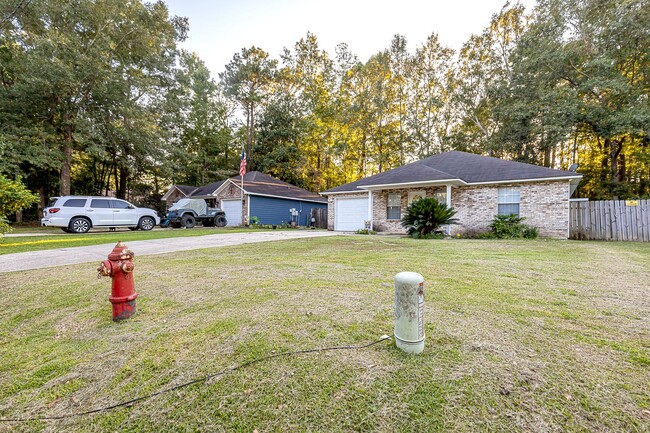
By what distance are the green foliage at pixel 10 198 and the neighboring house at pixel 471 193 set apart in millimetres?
11960

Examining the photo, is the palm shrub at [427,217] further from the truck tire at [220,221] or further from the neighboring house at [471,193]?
the truck tire at [220,221]

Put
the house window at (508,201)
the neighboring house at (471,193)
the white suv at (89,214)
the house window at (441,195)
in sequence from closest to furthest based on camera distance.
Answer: the neighboring house at (471,193) → the house window at (508,201) → the white suv at (89,214) → the house window at (441,195)

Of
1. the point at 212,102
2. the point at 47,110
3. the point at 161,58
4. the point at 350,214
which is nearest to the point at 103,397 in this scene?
the point at 350,214

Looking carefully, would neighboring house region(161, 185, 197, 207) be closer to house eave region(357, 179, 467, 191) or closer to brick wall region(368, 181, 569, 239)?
house eave region(357, 179, 467, 191)

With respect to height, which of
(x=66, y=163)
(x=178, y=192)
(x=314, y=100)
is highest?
(x=314, y=100)

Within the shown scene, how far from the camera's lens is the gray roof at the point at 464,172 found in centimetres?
1175

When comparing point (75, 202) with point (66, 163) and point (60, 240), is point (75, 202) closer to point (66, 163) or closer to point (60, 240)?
point (60, 240)

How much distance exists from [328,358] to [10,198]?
9375mm

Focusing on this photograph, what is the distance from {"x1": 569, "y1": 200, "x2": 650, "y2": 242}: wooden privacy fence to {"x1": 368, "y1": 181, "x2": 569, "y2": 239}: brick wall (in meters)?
1.12

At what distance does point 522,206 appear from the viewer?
11.9 m

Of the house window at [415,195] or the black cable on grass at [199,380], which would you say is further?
the house window at [415,195]

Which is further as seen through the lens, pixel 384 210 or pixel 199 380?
pixel 384 210

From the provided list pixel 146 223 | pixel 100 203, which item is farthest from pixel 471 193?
pixel 100 203

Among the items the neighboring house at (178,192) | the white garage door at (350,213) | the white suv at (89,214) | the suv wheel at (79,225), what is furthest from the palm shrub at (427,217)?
the neighboring house at (178,192)
